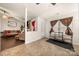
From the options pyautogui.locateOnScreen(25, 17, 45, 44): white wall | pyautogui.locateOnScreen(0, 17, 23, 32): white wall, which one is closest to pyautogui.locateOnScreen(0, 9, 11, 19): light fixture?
pyautogui.locateOnScreen(0, 17, 23, 32): white wall

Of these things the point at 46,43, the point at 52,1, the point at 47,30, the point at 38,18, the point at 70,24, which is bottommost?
the point at 46,43

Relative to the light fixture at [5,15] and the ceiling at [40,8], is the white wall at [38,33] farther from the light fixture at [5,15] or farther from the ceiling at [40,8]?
the light fixture at [5,15]

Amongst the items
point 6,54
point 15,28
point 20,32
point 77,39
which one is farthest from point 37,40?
point 77,39

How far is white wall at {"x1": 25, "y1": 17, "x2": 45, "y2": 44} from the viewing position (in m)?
1.67

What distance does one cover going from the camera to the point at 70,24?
61.9 inches

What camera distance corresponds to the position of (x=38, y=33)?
5.55ft

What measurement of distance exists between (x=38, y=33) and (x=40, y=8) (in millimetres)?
450

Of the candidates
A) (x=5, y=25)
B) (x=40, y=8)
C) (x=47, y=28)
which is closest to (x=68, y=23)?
(x=47, y=28)

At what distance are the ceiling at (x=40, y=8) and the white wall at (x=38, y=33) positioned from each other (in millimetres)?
156

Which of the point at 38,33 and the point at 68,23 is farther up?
the point at 68,23

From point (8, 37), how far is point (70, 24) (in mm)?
1095

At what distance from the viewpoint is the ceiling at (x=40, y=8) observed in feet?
5.21

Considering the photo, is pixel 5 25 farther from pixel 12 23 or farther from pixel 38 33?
pixel 38 33

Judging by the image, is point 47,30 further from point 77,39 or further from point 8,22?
point 8,22
